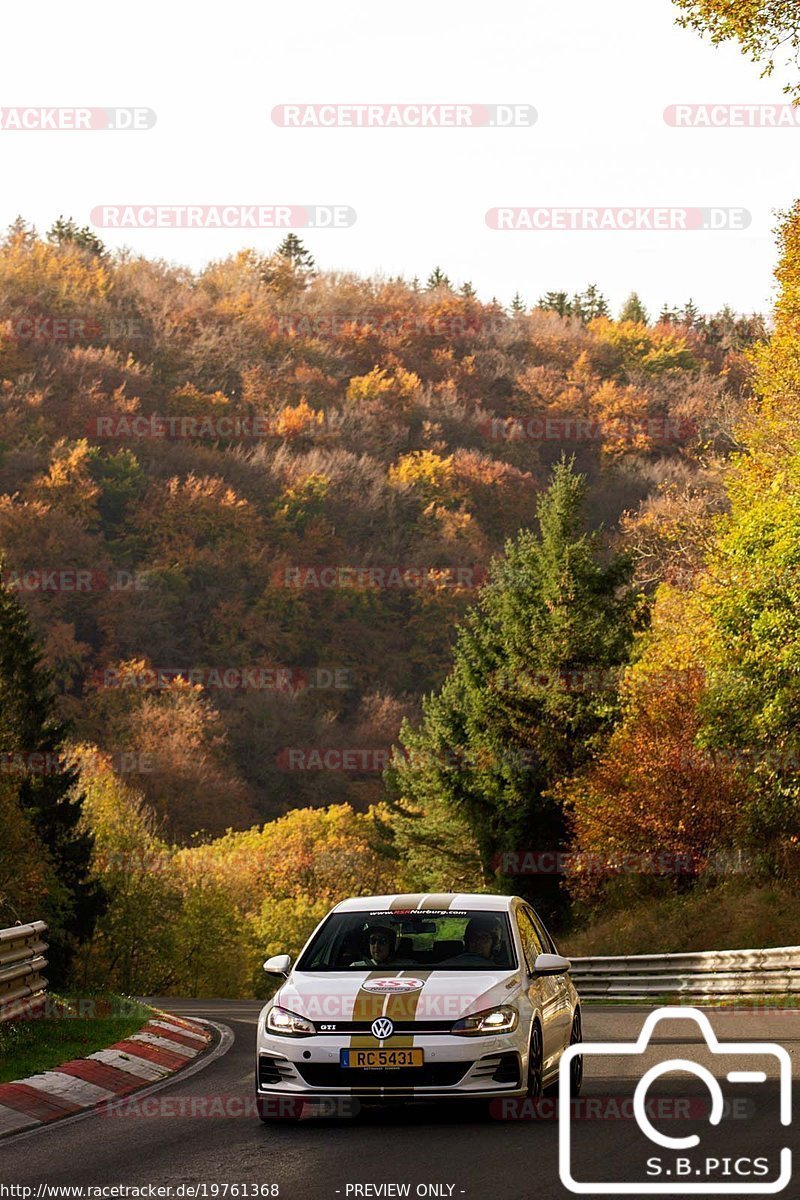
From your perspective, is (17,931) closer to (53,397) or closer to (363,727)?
(363,727)

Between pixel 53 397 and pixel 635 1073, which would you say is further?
pixel 53 397

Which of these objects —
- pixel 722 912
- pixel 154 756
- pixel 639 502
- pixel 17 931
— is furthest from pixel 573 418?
pixel 17 931

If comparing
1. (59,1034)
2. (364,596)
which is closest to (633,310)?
(364,596)

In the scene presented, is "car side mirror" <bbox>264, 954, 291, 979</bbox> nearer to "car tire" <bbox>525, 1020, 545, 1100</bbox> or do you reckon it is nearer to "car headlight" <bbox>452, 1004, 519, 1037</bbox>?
"car headlight" <bbox>452, 1004, 519, 1037</bbox>

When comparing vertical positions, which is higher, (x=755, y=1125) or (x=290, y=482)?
(x=290, y=482)

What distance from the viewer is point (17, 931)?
46.1ft

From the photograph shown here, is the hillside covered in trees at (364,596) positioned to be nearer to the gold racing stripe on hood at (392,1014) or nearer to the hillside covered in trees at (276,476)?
the hillside covered in trees at (276,476)

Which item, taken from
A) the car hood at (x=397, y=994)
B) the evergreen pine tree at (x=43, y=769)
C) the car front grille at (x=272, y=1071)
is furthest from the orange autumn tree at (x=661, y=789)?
the car front grille at (x=272, y=1071)

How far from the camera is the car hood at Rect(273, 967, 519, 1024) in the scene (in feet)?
34.0

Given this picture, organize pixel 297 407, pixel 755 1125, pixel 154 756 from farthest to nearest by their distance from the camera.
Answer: pixel 297 407
pixel 154 756
pixel 755 1125

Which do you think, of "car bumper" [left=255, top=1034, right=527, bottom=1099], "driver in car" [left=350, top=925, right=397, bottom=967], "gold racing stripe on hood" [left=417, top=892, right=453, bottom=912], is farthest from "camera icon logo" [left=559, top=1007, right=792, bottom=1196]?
"driver in car" [left=350, top=925, right=397, bottom=967]

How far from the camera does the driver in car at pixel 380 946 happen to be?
446 inches

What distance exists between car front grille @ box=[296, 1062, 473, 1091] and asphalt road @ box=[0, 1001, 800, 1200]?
30 centimetres

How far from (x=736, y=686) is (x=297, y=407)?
112m
